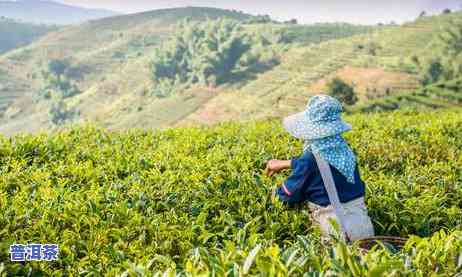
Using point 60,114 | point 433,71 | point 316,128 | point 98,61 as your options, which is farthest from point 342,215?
point 98,61

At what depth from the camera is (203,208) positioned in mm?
4156

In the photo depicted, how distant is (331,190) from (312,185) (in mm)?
173

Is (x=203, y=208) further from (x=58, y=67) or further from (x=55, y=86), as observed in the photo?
(x=58, y=67)

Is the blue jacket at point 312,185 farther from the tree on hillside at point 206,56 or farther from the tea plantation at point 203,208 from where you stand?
the tree on hillside at point 206,56

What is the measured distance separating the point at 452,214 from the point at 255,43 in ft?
351

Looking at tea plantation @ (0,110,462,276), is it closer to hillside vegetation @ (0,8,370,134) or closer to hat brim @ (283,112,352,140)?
hat brim @ (283,112,352,140)

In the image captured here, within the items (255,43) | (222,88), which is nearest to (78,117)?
(222,88)

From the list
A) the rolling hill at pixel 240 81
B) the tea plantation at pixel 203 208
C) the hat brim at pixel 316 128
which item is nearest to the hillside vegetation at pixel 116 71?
the rolling hill at pixel 240 81

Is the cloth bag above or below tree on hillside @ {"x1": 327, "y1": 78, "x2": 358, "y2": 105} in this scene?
above

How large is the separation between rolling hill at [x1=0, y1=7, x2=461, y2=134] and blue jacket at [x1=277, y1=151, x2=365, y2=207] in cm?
3556

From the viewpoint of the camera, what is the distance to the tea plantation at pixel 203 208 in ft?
9.20

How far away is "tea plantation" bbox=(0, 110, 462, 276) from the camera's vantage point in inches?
110

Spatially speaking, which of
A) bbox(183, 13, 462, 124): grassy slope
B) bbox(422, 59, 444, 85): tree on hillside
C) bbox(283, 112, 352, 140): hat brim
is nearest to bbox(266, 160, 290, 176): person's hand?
bbox(283, 112, 352, 140): hat brim

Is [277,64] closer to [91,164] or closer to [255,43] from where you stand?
[255,43]
